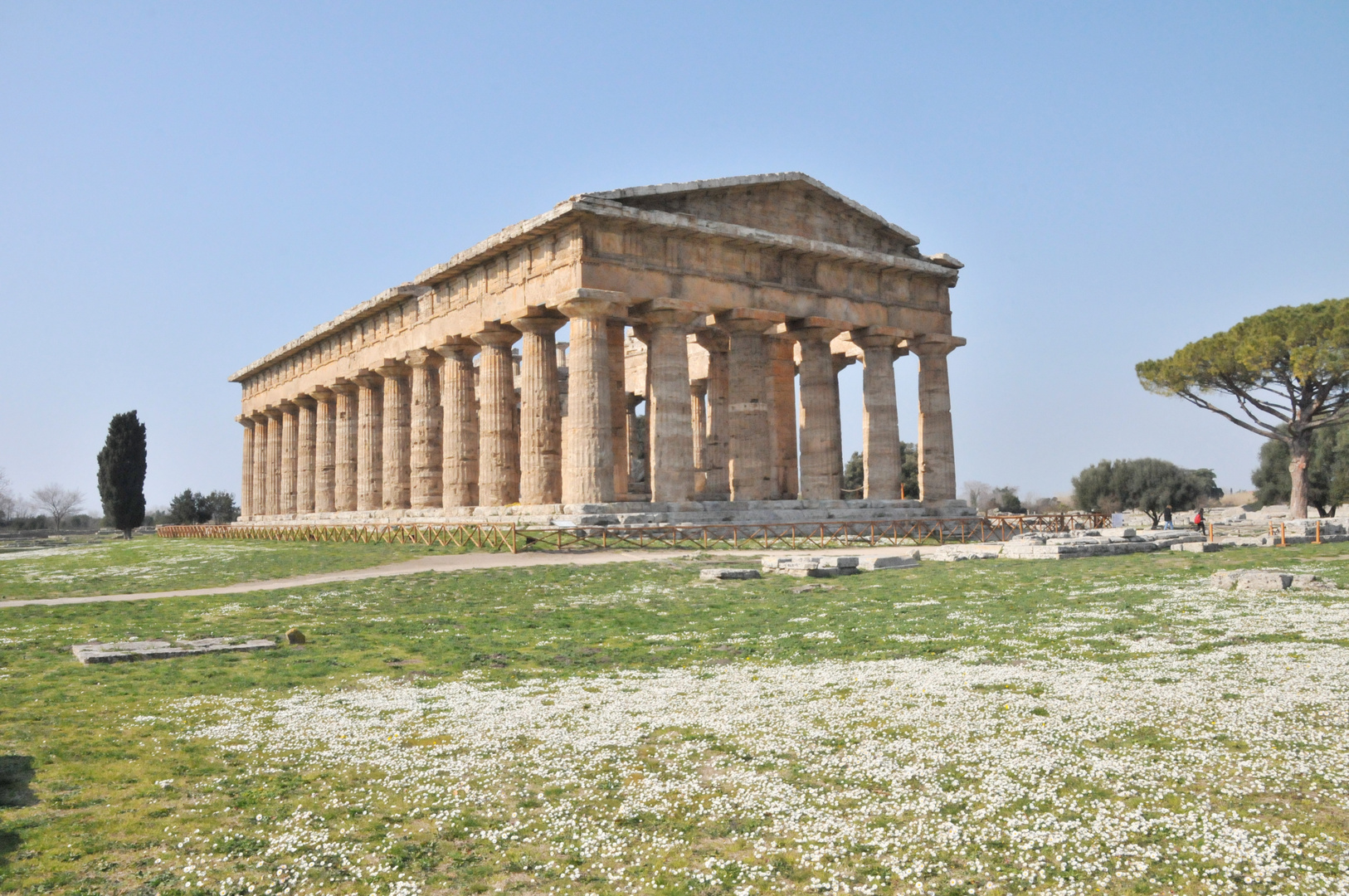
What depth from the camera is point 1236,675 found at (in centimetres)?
851

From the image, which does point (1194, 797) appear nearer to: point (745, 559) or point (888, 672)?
point (888, 672)

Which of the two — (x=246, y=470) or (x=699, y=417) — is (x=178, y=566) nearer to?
(x=699, y=417)

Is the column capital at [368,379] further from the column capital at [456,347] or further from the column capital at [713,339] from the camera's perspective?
the column capital at [713,339]

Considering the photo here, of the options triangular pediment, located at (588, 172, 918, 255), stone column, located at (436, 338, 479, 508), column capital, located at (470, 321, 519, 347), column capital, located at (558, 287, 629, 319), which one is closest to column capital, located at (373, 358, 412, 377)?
stone column, located at (436, 338, 479, 508)

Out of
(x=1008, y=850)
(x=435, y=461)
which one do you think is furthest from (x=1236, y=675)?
(x=435, y=461)

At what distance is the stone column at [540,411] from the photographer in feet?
109

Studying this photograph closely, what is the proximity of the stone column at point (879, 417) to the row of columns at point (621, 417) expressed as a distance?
0.15 ft

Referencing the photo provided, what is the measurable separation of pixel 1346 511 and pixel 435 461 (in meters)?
55.6

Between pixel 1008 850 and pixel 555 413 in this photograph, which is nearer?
pixel 1008 850

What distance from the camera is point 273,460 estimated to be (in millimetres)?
61688

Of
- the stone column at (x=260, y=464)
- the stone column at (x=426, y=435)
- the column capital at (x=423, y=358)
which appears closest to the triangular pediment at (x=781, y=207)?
the column capital at (x=423, y=358)

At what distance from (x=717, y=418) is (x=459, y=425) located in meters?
9.97

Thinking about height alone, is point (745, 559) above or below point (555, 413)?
below

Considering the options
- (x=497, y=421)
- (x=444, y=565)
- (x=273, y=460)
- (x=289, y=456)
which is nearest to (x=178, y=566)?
(x=444, y=565)
